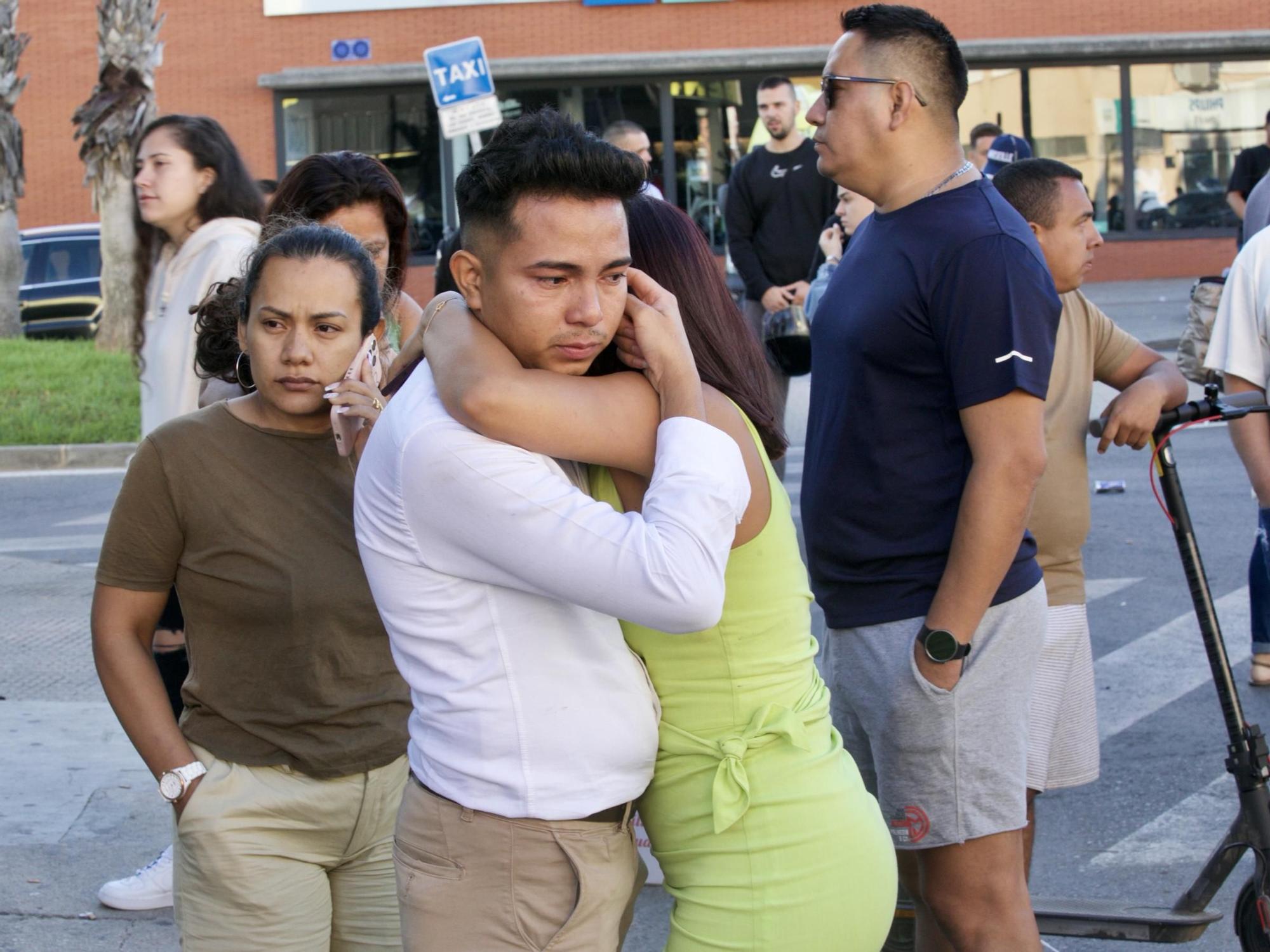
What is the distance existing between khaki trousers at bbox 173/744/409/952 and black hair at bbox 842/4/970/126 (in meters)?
1.65

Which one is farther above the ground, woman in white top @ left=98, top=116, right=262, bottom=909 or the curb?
woman in white top @ left=98, top=116, right=262, bottom=909

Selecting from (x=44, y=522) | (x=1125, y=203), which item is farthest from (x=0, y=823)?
(x=1125, y=203)

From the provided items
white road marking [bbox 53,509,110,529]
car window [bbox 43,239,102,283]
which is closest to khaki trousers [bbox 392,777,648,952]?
white road marking [bbox 53,509,110,529]

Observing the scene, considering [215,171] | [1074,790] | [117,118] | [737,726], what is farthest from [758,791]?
[117,118]

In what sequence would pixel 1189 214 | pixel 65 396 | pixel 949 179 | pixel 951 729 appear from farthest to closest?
pixel 1189 214
pixel 65 396
pixel 949 179
pixel 951 729

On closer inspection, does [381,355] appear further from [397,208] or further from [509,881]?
[509,881]

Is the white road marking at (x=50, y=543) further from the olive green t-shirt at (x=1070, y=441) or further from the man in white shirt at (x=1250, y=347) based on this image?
the olive green t-shirt at (x=1070, y=441)

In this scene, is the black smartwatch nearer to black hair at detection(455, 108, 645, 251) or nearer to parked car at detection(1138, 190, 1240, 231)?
black hair at detection(455, 108, 645, 251)

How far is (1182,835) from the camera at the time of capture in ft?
Answer: 14.7

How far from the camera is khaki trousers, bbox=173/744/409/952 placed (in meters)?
2.61

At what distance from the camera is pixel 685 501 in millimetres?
1895

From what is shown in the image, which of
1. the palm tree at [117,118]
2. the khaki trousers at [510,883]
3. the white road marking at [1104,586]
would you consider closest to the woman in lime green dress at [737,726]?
the khaki trousers at [510,883]

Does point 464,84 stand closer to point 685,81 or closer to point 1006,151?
point 1006,151

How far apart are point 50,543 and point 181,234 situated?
5.14 metres
